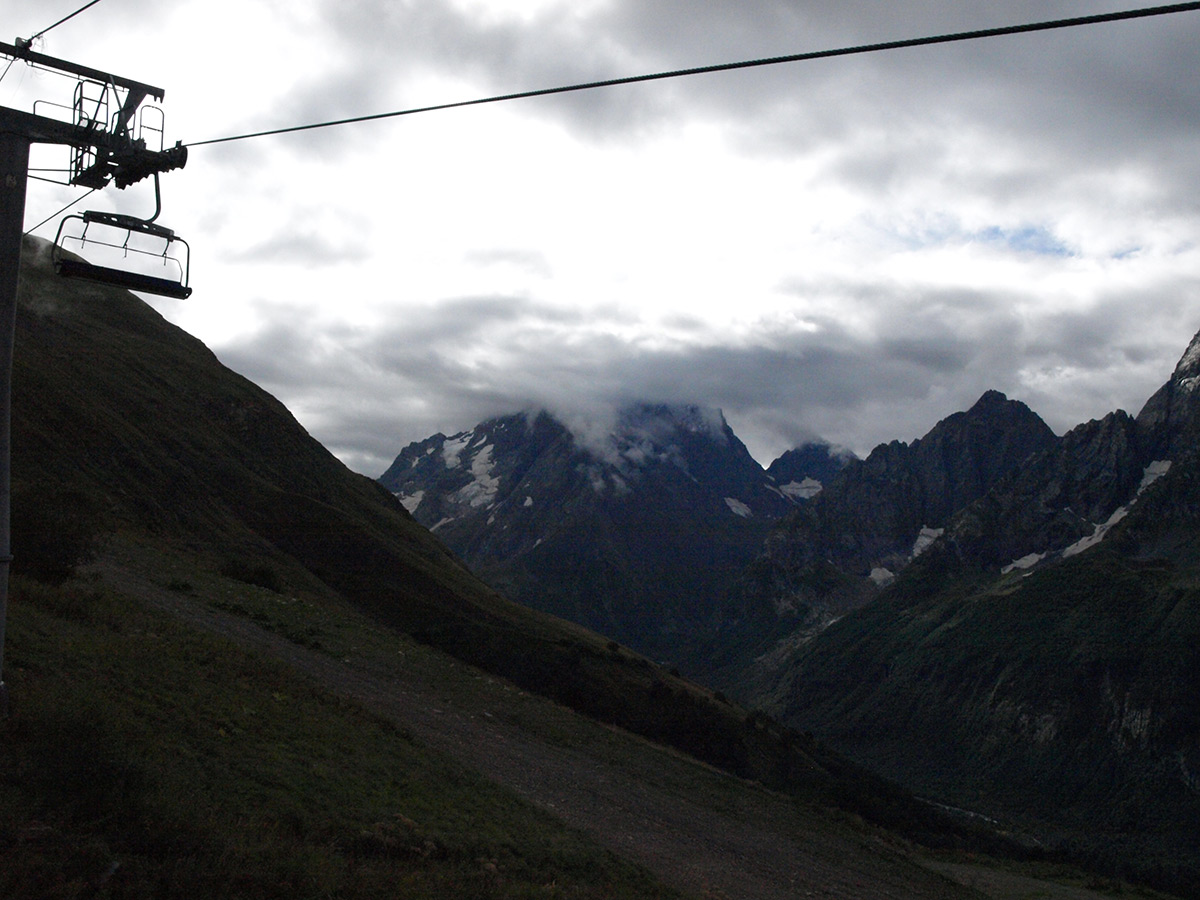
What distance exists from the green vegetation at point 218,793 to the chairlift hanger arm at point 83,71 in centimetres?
1044

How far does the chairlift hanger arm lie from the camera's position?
597 inches

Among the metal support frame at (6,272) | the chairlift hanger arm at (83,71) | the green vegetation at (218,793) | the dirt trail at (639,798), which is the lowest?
the dirt trail at (639,798)

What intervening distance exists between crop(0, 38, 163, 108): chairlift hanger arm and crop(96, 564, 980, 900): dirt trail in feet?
62.5

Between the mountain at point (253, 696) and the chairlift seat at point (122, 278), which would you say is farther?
the chairlift seat at point (122, 278)

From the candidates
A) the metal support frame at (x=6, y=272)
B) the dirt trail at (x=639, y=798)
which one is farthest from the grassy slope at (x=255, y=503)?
the metal support frame at (x=6, y=272)

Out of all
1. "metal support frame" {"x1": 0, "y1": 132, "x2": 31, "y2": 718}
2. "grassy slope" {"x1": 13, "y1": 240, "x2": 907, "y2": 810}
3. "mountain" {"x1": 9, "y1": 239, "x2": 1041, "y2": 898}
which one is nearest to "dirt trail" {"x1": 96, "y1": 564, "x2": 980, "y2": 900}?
"mountain" {"x1": 9, "y1": 239, "x2": 1041, "y2": 898}

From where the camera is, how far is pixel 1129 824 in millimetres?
188375

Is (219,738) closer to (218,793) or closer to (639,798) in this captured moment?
(218,793)

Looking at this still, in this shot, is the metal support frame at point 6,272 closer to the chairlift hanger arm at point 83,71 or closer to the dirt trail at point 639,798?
the chairlift hanger arm at point 83,71

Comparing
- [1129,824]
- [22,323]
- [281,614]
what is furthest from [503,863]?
[1129,824]

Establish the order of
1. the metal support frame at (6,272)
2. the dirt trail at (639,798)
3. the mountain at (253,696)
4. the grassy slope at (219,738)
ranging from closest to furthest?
the grassy slope at (219,738) → the mountain at (253,696) → the metal support frame at (6,272) → the dirt trail at (639,798)

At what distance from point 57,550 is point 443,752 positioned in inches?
565

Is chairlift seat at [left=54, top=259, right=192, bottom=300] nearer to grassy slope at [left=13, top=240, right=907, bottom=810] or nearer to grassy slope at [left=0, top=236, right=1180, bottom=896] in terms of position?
grassy slope at [left=0, top=236, right=1180, bottom=896]

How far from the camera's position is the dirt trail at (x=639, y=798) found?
25.6 meters
